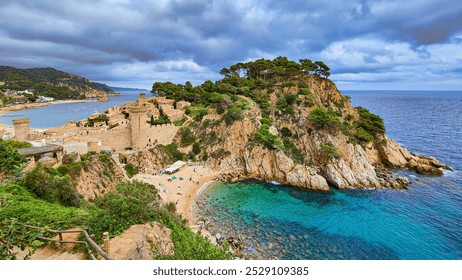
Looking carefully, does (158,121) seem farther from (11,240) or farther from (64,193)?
(11,240)

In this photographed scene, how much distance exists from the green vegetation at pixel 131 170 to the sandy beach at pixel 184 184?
0.57 meters

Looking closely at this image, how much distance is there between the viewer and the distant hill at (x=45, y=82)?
10706 centimetres

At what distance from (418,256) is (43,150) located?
2748cm

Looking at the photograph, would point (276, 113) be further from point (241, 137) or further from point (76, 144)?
point (76, 144)

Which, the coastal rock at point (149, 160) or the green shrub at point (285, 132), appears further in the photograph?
the green shrub at point (285, 132)

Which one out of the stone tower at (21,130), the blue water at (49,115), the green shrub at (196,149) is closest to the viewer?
the stone tower at (21,130)

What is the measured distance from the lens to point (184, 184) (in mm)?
24594

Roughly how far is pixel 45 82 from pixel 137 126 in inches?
5791

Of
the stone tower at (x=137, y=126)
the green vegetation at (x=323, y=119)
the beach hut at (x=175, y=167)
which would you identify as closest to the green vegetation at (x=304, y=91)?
the green vegetation at (x=323, y=119)

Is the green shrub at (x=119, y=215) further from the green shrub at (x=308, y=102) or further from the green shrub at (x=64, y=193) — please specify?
the green shrub at (x=308, y=102)

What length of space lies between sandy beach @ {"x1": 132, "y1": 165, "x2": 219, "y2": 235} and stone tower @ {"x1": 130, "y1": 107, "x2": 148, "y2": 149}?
451 centimetres

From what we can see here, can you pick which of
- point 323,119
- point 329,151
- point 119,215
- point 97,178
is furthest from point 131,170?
point 323,119

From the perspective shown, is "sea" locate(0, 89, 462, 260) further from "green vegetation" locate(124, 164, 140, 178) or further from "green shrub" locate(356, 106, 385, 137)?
"green shrub" locate(356, 106, 385, 137)

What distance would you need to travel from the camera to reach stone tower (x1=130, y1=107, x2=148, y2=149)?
26219 mm
